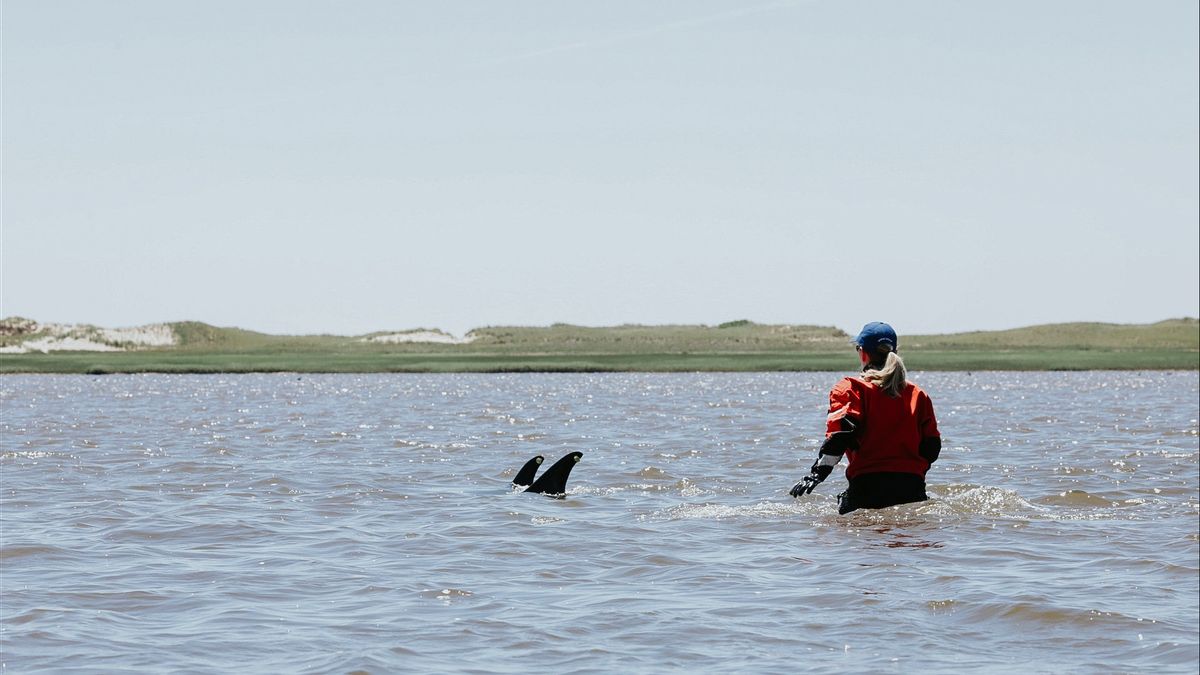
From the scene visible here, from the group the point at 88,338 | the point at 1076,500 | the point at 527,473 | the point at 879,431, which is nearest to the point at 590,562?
the point at 879,431

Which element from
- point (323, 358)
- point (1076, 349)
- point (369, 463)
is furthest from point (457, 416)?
point (1076, 349)

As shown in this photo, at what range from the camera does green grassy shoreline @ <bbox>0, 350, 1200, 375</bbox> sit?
302 feet

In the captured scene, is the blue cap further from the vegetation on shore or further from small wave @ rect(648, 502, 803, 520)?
the vegetation on shore

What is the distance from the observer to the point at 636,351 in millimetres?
134875

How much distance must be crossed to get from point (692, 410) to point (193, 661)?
37.7 meters

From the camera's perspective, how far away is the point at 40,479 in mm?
22344

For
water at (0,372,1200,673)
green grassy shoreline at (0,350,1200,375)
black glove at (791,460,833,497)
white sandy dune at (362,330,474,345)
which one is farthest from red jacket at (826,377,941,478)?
white sandy dune at (362,330,474,345)

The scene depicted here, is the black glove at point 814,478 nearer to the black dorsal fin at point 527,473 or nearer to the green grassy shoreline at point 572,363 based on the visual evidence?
the black dorsal fin at point 527,473

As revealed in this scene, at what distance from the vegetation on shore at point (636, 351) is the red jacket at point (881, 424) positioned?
73518 mm

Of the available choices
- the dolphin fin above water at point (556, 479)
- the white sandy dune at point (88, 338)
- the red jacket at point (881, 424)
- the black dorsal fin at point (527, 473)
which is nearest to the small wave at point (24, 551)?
the dolphin fin above water at point (556, 479)

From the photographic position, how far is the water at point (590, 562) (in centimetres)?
1010

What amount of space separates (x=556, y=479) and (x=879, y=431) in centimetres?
605

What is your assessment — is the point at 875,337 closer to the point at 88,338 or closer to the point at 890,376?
the point at 890,376

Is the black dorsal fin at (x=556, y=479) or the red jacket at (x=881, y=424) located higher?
the red jacket at (x=881, y=424)
